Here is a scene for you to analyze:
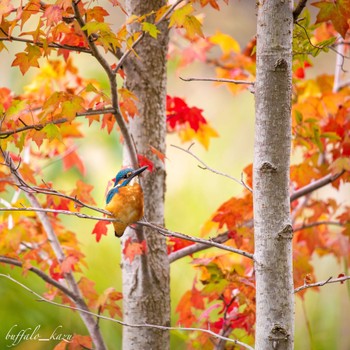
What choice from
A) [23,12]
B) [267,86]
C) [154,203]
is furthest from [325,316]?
[23,12]

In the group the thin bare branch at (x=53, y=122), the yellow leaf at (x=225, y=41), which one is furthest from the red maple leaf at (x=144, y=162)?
the yellow leaf at (x=225, y=41)

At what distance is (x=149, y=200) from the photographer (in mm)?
1757

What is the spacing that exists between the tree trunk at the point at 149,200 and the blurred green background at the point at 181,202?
69cm

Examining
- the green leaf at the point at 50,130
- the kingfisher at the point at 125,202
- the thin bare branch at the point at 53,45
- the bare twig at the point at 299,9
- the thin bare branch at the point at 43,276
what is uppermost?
the thin bare branch at the point at 53,45

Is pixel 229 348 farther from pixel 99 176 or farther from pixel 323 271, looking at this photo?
pixel 99 176

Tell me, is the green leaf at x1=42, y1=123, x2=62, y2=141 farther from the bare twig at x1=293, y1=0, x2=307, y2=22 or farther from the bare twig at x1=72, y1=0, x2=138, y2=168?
the bare twig at x1=293, y1=0, x2=307, y2=22

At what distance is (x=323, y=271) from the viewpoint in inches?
127

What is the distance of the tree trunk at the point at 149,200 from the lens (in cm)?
174

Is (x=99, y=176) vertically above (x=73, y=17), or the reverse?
(x=99, y=176)

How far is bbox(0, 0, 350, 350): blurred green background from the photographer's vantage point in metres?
2.75

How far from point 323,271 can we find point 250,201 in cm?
154

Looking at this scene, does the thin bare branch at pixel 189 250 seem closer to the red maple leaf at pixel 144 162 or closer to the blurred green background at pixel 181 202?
the red maple leaf at pixel 144 162

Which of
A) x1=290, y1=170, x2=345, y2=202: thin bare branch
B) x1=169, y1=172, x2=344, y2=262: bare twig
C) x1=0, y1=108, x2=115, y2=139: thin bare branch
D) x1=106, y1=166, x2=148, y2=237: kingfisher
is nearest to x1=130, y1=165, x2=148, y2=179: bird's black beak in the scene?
x1=106, y1=166, x2=148, y2=237: kingfisher

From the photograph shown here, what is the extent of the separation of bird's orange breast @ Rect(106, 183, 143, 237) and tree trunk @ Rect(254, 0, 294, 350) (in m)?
0.32
